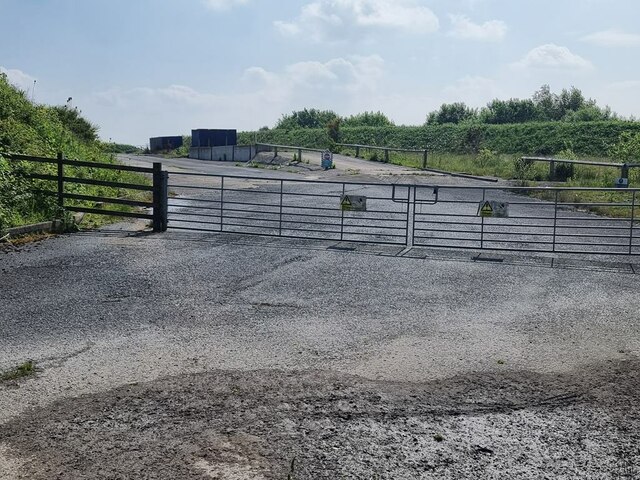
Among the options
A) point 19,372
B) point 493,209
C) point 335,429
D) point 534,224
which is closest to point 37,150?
point 493,209

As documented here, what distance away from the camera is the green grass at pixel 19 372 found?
7699mm

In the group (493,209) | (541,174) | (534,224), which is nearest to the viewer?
(493,209)

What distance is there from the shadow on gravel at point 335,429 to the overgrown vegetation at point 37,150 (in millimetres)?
10803

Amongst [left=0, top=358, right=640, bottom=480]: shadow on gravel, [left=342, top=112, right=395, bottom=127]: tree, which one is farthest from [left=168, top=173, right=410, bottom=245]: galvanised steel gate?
[left=342, top=112, right=395, bottom=127]: tree

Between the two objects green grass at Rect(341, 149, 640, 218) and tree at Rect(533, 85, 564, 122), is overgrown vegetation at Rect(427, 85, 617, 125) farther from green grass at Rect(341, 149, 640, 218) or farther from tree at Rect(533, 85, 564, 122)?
green grass at Rect(341, 149, 640, 218)

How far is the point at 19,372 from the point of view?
25.8 feet

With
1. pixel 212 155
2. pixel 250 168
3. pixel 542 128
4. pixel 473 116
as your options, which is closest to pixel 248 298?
pixel 250 168

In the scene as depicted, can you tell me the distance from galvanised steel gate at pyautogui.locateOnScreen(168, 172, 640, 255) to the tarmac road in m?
2.25

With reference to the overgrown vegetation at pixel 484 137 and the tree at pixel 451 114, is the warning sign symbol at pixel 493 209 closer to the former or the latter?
the overgrown vegetation at pixel 484 137

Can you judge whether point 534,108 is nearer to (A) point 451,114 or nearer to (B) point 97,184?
(A) point 451,114

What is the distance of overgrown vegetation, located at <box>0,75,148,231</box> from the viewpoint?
58.4ft

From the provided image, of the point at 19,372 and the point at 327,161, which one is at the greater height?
the point at 327,161

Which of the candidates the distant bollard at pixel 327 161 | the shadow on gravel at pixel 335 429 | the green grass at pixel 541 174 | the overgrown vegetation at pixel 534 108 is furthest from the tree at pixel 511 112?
the shadow on gravel at pixel 335 429

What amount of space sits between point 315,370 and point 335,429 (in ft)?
5.33
